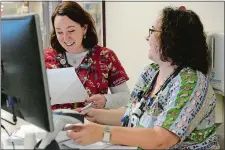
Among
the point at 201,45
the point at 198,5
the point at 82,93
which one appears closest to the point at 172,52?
the point at 201,45

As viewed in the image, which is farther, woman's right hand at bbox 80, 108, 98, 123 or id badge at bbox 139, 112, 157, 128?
woman's right hand at bbox 80, 108, 98, 123

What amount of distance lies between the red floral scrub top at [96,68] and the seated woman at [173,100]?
47 cm

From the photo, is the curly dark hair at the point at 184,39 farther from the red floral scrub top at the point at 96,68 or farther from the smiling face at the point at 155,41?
the red floral scrub top at the point at 96,68

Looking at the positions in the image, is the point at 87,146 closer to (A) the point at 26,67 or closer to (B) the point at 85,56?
(A) the point at 26,67

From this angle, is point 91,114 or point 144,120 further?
point 91,114

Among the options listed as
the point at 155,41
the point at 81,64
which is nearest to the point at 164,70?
the point at 155,41

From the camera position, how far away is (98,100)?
1.69 meters

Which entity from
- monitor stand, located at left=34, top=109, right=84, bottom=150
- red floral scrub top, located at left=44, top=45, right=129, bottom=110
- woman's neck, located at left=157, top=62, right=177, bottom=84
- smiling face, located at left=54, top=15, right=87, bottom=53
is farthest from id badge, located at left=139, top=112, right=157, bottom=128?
smiling face, located at left=54, top=15, right=87, bottom=53

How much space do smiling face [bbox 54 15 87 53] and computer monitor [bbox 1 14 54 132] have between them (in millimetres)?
847

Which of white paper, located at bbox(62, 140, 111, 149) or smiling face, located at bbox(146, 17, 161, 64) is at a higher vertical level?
smiling face, located at bbox(146, 17, 161, 64)

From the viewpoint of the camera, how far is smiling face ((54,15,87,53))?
5.79 feet

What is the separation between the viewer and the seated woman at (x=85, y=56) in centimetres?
177

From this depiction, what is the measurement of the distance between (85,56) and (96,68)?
0.29ft

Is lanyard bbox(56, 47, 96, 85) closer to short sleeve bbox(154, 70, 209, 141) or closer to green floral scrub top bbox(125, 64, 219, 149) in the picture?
green floral scrub top bbox(125, 64, 219, 149)
